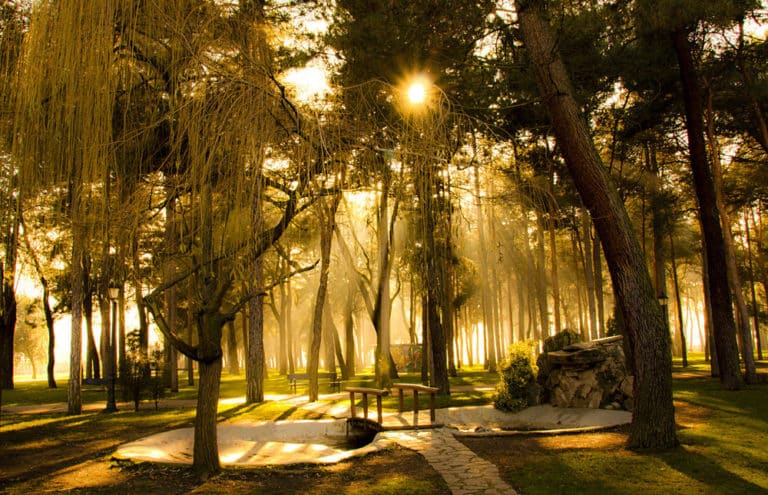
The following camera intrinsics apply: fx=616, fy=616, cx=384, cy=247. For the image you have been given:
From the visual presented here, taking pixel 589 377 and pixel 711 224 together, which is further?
pixel 711 224

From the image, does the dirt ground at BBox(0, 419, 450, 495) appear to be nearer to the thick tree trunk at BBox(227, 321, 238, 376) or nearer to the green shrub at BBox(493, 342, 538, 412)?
the green shrub at BBox(493, 342, 538, 412)

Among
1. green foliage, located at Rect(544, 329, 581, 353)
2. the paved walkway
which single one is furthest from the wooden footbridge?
green foliage, located at Rect(544, 329, 581, 353)

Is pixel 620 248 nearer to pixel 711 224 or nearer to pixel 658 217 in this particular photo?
pixel 711 224

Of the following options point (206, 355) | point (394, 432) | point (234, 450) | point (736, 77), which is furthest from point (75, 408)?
point (736, 77)

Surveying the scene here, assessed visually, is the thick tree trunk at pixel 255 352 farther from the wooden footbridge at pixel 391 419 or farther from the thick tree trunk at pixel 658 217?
the thick tree trunk at pixel 658 217

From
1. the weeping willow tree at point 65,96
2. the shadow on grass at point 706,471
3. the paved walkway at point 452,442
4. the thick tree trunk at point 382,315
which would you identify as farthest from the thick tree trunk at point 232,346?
the weeping willow tree at point 65,96

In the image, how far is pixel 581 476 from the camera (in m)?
7.21

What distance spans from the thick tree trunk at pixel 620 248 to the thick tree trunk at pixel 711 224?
8276 millimetres

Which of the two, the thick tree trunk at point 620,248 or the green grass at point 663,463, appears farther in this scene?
the thick tree trunk at point 620,248

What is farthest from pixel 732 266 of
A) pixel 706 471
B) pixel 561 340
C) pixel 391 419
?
pixel 706 471

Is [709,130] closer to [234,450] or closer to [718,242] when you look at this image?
[718,242]

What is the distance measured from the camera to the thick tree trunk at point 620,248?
8.54 m

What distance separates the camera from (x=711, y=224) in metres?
15.8

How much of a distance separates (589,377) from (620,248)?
→ 5052mm
